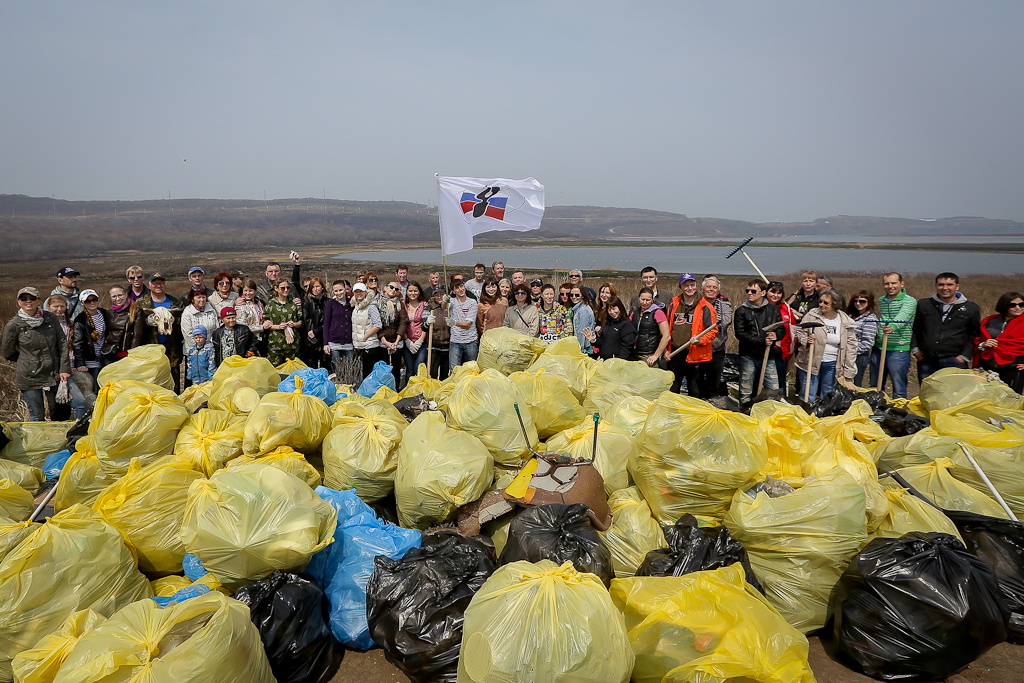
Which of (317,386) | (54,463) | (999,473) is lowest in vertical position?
(54,463)

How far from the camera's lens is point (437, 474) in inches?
126

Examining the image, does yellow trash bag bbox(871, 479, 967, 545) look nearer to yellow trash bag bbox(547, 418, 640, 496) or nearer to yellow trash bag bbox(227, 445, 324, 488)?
yellow trash bag bbox(547, 418, 640, 496)

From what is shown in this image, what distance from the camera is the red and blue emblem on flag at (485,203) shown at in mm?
7297

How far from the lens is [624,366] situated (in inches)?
200

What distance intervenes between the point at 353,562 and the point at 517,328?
3909 millimetres

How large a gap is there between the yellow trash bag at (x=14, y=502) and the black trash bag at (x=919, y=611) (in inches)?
175

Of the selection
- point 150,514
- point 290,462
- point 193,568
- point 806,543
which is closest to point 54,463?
point 150,514

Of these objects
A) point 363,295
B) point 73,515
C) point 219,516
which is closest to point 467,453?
point 219,516

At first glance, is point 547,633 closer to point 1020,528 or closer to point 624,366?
point 1020,528

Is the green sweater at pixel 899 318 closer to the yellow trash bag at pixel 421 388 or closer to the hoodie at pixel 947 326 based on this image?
the hoodie at pixel 947 326

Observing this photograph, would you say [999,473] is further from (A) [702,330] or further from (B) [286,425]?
(B) [286,425]

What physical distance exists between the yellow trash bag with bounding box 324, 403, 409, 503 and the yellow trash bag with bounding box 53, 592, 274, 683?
1.37 m

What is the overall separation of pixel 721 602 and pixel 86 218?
13073 centimetres

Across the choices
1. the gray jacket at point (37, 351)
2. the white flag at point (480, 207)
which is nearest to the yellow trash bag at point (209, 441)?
the gray jacket at point (37, 351)
